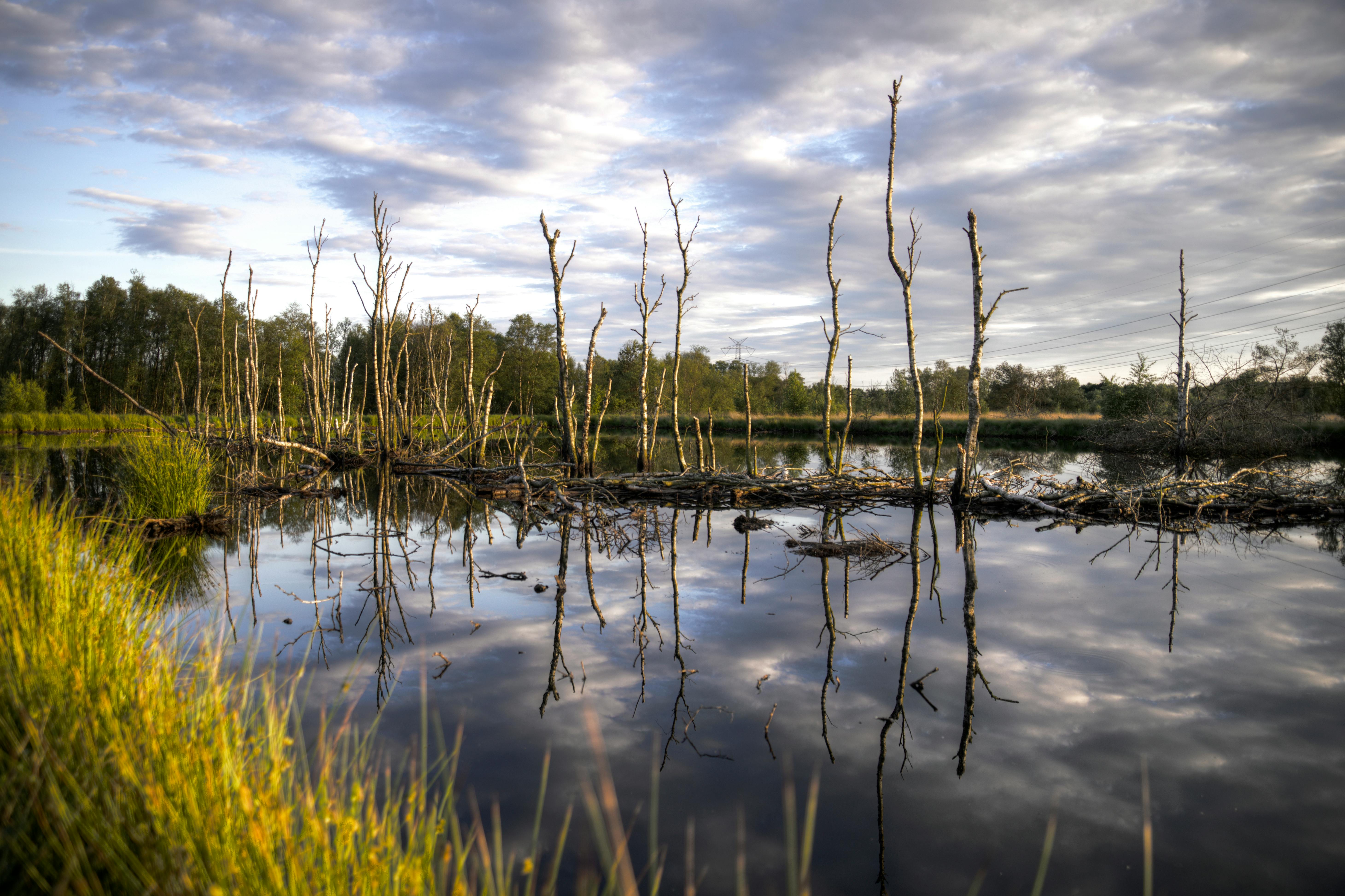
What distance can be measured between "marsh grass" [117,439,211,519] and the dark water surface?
4.29 ft

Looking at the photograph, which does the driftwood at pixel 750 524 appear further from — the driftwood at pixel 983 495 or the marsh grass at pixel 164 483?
the marsh grass at pixel 164 483

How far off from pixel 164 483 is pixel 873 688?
858cm

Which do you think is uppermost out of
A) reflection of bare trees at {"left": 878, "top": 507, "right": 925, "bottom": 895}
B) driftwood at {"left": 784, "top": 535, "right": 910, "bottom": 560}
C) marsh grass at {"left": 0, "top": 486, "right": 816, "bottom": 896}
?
marsh grass at {"left": 0, "top": 486, "right": 816, "bottom": 896}

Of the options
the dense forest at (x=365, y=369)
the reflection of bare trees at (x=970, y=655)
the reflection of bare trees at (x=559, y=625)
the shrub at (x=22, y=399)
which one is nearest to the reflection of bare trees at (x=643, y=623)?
the reflection of bare trees at (x=559, y=625)

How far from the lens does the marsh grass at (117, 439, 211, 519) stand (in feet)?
27.7

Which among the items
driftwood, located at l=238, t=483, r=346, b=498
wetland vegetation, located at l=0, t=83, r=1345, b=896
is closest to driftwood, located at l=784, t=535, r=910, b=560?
wetland vegetation, located at l=0, t=83, r=1345, b=896

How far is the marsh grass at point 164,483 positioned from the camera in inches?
333

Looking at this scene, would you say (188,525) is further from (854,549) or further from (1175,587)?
(1175,587)

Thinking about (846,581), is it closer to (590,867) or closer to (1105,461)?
(590,867)

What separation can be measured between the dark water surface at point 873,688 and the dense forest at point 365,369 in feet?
94.1

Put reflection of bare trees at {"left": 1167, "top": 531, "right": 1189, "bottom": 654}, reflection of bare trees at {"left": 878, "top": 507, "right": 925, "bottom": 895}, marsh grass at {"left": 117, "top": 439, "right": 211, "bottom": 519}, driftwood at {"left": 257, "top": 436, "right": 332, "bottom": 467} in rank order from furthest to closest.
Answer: driftwood at {"left": 257, "top": 436, "right": 332, "bottom": 467} → marsh grass at {"left": 117, "top": 439, "right": 211, "bottom": 519} → reflection of bare trees at {"left": 1167, "top": 531, "right": 1189, "bottom": 654} → reflection of bare trees at {"left": 878, "top": 507, "right": 925, "bottom": 895}

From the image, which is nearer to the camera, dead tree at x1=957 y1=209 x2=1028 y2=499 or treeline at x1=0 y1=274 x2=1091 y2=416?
dead tree at x1=957 y1=209 x2=1028 y2=499

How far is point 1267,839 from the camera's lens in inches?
108

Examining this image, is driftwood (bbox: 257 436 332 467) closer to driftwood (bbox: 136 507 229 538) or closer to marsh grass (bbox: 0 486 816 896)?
driftwood (bbox: 136 507 229 538)
